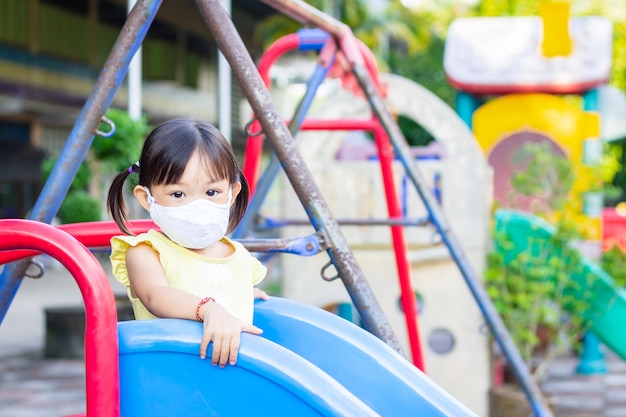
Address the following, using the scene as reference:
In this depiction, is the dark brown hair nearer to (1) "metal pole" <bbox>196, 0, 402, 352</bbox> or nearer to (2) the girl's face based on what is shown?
(2) the girl's face

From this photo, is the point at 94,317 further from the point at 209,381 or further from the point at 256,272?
the point at 256,272

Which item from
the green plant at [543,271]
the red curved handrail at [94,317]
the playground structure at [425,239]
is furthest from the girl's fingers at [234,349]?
the green plant at [543,271]

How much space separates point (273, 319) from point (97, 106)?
21.7 inches

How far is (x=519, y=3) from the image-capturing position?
17766 millimetres

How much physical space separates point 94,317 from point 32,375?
4.15m

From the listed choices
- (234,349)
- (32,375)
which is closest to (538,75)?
(32,375)

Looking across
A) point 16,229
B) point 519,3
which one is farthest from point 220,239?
point 519,3

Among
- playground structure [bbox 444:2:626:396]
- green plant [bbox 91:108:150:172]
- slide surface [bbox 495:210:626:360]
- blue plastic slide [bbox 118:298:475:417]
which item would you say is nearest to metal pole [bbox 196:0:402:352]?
blue plastic slide [bbox 118:298:475:417]

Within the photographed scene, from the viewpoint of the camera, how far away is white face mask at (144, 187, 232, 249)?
4.77 ft

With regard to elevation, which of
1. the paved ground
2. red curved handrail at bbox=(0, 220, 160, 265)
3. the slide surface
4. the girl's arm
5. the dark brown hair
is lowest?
the paved ground

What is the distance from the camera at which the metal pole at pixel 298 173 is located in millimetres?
1822

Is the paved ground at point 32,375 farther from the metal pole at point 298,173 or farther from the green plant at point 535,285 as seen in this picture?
the metal pole at point 298,173

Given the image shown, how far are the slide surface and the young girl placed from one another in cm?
309

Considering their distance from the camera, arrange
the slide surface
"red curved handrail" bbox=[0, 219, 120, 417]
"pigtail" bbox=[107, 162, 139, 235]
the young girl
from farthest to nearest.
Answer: the slide surface < "pigtail" bbox=[107, 162, 139, 235] < the young girl < "red curved handrail" bbox=[0, 219, 120, 417]
